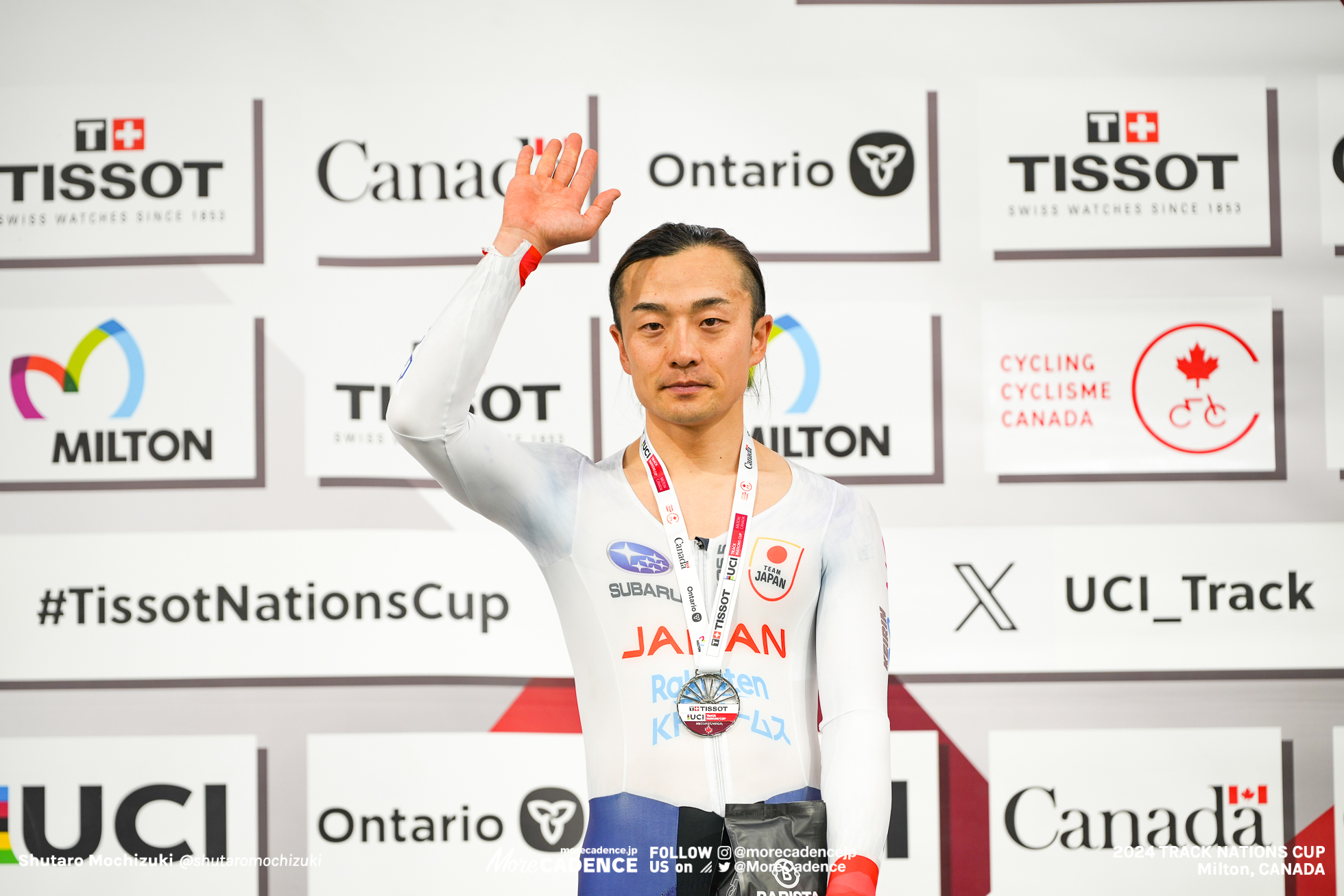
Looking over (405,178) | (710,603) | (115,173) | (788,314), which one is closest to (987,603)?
(788,314)

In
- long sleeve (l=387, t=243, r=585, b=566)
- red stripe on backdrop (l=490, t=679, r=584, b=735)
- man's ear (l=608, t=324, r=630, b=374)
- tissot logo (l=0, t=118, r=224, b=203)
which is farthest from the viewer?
tissot logo (l=0, t=118, r=224, b=203)

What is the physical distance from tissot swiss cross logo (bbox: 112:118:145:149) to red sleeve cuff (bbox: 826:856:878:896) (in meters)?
2.70

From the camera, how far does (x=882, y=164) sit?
9.25 ft

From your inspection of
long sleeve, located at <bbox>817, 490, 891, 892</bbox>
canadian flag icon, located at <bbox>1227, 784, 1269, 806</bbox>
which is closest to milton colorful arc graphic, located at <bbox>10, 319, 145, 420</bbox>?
long sleeve, located at <bbox>817, 490, 891, 892</bbox>

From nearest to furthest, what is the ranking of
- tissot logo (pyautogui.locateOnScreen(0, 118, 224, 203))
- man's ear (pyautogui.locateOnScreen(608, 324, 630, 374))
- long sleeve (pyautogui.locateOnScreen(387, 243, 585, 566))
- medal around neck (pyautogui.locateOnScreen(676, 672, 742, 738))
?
long sleeve (pyautogui.locateOnScreen(387, 243, 585, 566)), medal around neck (pyautogui.locateOnScreen(676, 672, 742, 738)), man's ear (pyautogui.locateOnScreen(608, 324, 630, 374)), tissot logo (pyautogui.locateOnScreen(0, 118, 224, 203))

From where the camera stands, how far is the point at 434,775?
2775 mm

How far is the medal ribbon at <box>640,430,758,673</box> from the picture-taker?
1756mm

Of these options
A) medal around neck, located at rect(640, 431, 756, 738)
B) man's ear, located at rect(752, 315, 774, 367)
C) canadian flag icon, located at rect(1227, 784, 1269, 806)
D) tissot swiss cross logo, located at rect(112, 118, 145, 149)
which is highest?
tissot swiss cross logo, located at rect(112, 118, 145, 149)

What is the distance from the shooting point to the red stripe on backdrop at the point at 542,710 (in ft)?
9.05

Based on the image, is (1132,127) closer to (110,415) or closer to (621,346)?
(621,346)

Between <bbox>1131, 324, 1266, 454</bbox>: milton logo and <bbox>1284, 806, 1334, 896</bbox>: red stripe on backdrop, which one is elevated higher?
<bbox>1131, 324, 1266, 454</bbox>: milton logo

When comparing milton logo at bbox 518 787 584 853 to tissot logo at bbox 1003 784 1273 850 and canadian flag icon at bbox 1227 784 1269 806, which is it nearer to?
tissot logo at bbox 1003 784 1273 850

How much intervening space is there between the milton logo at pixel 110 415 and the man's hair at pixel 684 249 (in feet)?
5.19

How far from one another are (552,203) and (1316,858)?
2802mm
